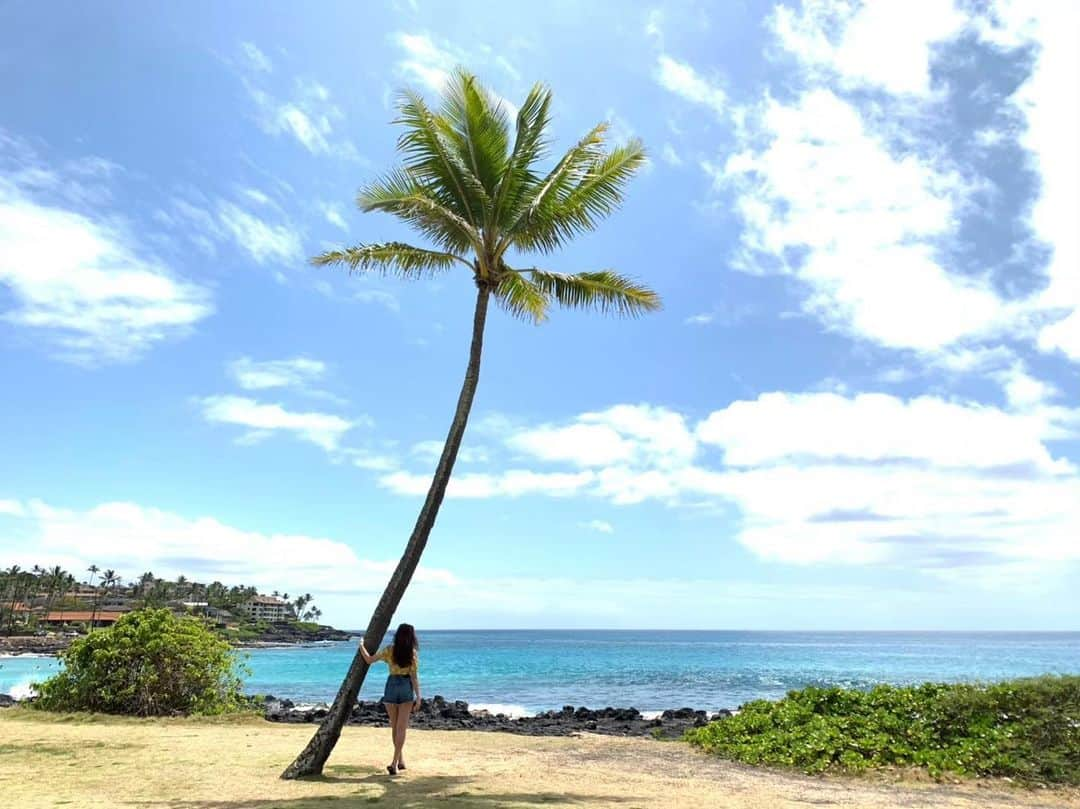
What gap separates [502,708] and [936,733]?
21.6 metres

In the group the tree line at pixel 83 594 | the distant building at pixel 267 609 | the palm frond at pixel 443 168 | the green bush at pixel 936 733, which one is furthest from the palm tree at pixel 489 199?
the distant building at pixel 267 609

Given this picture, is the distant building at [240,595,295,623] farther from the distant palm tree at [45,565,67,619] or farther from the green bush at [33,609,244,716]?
the green bush at [33,609,244,716]

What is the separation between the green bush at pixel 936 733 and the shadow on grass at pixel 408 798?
4933 mm

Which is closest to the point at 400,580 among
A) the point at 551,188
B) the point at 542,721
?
the point at 551,188

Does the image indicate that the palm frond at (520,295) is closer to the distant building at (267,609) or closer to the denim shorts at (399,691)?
the denim shorts at (399,691)

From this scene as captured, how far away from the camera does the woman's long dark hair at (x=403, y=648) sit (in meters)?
9.40

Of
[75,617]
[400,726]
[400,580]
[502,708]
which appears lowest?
[75,617]

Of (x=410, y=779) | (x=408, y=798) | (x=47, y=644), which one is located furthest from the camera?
(x=47, y=644)

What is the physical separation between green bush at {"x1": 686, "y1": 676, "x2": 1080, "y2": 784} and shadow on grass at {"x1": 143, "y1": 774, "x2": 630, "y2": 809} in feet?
16.2

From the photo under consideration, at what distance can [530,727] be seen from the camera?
19109 mm

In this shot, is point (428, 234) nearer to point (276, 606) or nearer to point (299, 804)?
point (299, 804)

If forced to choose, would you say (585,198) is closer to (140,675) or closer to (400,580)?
(400,580)

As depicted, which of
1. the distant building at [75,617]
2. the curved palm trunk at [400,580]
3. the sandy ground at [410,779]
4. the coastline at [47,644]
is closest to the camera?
the sandy ground at [410,779]

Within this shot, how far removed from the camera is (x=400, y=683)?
9.41 metres
